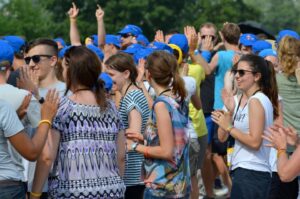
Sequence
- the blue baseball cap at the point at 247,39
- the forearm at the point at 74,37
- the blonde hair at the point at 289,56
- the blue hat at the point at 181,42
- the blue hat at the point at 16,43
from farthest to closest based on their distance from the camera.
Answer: the blue baseball cap at the point at 247,39 < the forearm at the point at 74,37 < the blue hat at the point at 181,42 < the blue hat at the point at 16,43 < the blonde hair at the point at 289,56

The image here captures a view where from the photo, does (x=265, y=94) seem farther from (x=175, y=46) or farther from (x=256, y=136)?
(x=175, y=46)

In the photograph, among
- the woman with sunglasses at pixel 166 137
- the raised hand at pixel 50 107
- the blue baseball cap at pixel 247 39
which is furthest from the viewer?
the blue baseball cap at pixel 247 39

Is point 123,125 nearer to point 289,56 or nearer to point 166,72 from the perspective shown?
point 166,72

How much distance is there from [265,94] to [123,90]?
1321 mm

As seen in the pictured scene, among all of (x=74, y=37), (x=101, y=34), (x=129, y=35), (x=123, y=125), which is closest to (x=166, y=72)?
(x=123, y=125)

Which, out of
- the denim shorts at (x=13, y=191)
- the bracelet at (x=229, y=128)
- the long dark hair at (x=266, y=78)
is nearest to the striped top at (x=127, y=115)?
the bracelet at (x=229, y=128)

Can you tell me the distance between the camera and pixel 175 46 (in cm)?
966

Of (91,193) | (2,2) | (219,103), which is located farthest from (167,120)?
(2,2)

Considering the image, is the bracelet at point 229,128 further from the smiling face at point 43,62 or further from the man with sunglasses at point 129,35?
the man with sunglasses at point 129,35

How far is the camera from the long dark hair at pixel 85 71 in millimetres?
6000

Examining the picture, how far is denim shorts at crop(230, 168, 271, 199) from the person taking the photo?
7281mm

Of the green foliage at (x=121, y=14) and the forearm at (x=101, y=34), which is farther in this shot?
the green foliage at (x=121, y=14)

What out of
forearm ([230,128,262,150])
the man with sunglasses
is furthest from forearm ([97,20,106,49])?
forearm ([230,128,262,150])

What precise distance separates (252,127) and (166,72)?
1.01 meters
